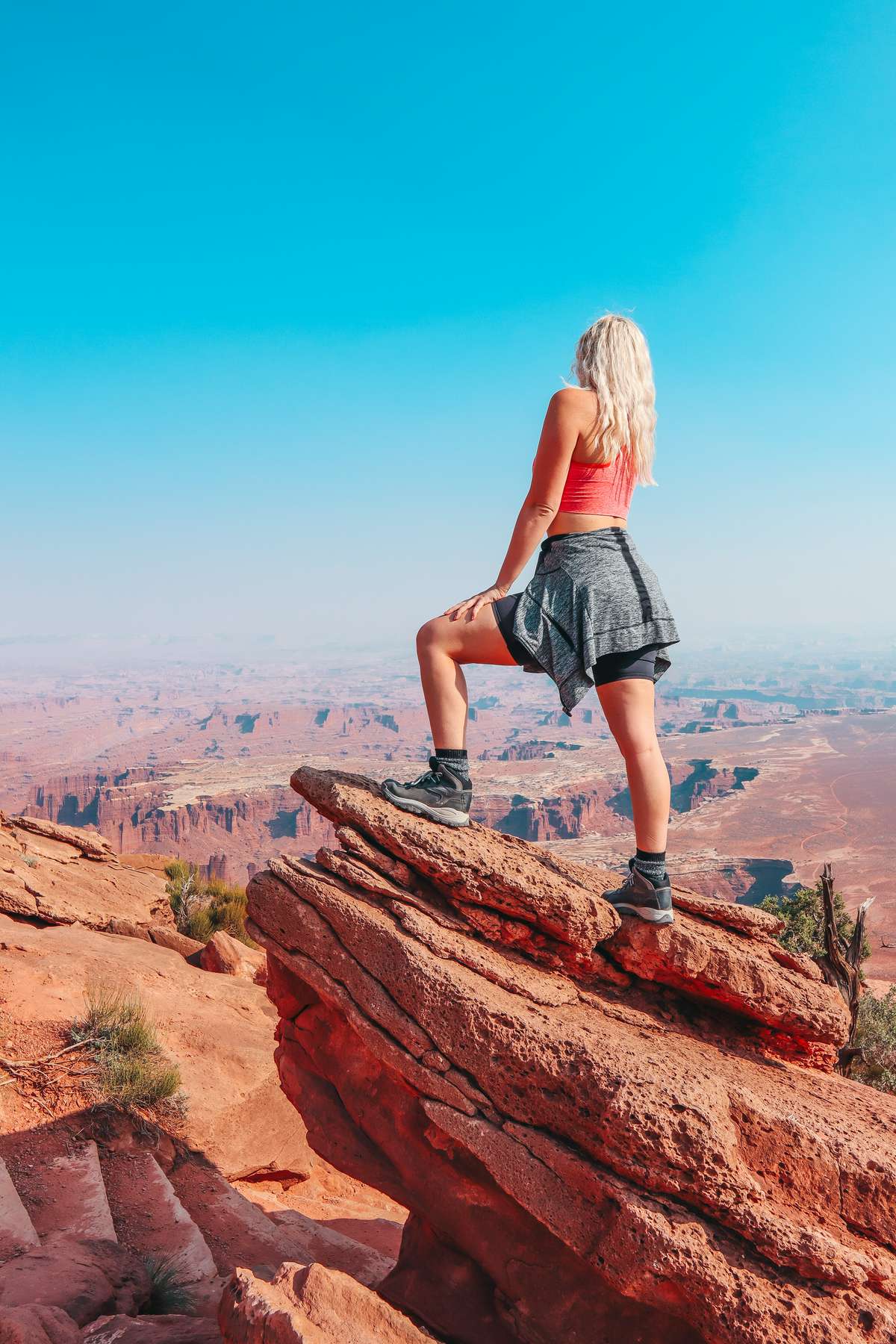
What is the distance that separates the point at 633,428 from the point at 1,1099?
7.02m

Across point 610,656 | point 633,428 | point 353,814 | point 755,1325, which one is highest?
point 633,428

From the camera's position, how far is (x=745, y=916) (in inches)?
161

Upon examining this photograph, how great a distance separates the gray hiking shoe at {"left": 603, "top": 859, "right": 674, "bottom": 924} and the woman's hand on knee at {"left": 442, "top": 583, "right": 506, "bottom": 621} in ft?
4.87

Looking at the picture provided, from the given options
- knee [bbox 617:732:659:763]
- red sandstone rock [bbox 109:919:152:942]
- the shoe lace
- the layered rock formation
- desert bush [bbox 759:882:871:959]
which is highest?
knee [bbox 617:732:659:763]

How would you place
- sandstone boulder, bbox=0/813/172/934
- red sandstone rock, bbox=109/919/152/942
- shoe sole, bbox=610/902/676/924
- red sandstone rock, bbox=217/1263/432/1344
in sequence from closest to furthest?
red sandstone rock, bbox=217/1263/432/1344
shoe sole, bbox=610/902/676/924
sandstone boulder, bbox=0/813/172/934
red sandstone rock, bbox=109/919/152/942

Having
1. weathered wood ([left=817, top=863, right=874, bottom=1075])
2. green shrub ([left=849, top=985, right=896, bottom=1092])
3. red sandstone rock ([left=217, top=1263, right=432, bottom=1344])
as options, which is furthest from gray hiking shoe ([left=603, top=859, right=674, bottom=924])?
green shrub ([left=849, top=985, right=896, bottom=1092])

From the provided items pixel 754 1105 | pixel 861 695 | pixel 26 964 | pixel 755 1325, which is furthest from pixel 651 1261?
pixel 861 695

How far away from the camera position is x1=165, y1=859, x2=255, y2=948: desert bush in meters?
13.5

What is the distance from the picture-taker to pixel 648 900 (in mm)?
3699

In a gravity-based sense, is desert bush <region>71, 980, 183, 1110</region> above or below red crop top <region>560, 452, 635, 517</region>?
below

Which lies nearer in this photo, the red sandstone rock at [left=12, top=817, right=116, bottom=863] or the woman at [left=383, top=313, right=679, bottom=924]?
the woman at [left=383, top=313, right=679, bottom=924]

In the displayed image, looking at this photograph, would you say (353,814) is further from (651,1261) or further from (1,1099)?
(1,1099)

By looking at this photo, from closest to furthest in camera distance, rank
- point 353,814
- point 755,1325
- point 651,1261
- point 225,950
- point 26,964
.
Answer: point 755,1325 < point 651,1261 < point 353,814 < point 26,964 < point 225,950

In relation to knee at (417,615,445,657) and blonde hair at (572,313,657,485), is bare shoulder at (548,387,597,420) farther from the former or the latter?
knee at (417,615,445,657)
